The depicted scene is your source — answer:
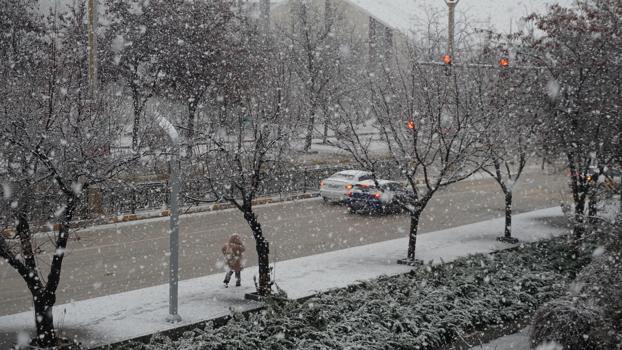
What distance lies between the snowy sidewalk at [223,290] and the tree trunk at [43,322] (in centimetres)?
44

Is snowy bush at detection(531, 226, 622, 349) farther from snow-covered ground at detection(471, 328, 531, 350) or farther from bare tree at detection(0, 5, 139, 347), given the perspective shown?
bare tree at detection(0, 5, 139, 347)

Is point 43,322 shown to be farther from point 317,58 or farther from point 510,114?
point 317,58

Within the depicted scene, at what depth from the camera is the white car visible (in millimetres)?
25812

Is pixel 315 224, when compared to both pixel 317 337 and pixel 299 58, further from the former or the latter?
pixel 299 58

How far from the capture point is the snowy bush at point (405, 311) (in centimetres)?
1069

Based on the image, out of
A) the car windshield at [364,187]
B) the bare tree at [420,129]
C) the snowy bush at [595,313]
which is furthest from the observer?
the car windshield at [364,187]

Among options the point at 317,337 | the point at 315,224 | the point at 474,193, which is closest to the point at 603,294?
the point at 317,337

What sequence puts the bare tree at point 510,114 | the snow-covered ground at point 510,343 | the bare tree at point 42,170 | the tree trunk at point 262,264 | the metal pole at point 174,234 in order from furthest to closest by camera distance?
the bare tree at point 510,114 < the tree trunk at point 262,264 < the snow-covered ground at point 510,343 < the metal pole at point 174,234 < the bare tree at point 42,170

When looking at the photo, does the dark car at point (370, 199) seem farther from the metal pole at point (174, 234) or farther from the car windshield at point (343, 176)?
the metal pole at point (174, 234)

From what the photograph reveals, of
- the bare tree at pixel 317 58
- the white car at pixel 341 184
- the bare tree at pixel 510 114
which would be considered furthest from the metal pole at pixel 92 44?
the bare tree at pixel 317 58

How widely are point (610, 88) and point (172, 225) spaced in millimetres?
10994

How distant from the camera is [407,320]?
11.8 m

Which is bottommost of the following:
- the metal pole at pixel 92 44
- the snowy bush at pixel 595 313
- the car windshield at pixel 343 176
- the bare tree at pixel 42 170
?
the snowy bush at pixel 595 313

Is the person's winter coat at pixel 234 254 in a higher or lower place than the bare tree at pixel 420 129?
lower
